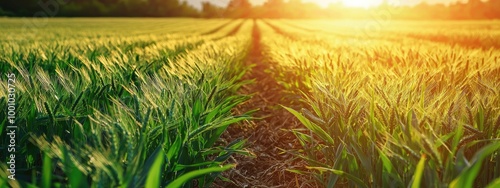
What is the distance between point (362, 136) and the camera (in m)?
1.91

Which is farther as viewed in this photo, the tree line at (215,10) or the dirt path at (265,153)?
the tree line at (215,10)

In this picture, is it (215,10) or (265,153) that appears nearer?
(265,153)

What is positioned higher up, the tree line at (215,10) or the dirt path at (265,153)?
the tree line at (215,10)

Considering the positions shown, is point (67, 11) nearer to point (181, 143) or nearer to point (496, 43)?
point (496, 43)

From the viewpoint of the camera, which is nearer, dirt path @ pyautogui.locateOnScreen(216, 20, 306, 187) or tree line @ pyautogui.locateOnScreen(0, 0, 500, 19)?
dirt path @ pyautogui.locateOnScreen(216, 20, 306, 187)

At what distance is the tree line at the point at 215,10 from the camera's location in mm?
54156

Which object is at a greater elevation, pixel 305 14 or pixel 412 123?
pixel 305 14

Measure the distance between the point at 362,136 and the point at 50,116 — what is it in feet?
4.34

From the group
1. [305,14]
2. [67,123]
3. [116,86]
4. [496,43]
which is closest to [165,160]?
[67,123]

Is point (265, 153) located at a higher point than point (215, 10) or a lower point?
lower

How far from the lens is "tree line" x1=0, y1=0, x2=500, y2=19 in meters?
54.2

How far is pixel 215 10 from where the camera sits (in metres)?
83.6

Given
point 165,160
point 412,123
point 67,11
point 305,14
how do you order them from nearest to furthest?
point 412,123, point 165,160, point 67,11, point 305,14

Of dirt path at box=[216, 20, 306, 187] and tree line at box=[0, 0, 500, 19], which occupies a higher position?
tree line at box=[0, 0, 500, 19]
